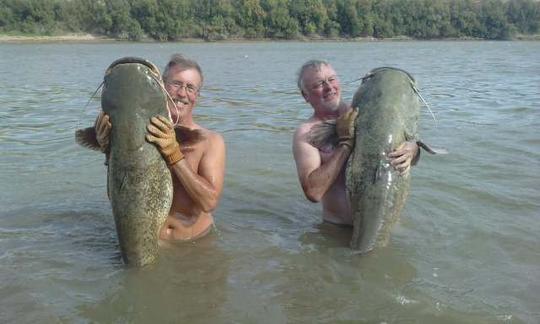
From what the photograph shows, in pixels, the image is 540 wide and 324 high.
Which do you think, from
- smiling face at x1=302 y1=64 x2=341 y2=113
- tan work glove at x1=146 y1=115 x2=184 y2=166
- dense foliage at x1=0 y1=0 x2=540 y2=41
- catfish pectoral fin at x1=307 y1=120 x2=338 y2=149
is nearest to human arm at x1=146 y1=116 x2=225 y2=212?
tan work glove at x1=146 y1=115 x2=184 y2=166

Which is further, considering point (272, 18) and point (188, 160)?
point (272, 18)

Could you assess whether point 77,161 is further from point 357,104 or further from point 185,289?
point 357,104

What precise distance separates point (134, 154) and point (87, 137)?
367 millimetres

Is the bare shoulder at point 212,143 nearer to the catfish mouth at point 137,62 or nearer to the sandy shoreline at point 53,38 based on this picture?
the catfish mouth at point 137,62

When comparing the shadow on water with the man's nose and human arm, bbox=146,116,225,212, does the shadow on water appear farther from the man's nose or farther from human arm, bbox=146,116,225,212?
the man's nose

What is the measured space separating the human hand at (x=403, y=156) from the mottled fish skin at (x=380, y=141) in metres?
0.03

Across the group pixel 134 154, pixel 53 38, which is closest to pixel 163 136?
pixel 134 154

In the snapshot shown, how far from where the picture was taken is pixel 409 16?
83.1 meters

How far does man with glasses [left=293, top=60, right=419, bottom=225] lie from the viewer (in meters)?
3.51

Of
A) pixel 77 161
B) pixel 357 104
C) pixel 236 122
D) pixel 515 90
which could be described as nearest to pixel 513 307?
pixel 357 104

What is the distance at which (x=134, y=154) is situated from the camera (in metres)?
3.03

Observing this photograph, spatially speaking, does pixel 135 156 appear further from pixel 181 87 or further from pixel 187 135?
pixel 181 87

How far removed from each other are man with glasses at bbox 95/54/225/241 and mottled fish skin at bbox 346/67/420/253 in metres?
0.91

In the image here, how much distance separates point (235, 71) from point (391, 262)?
18.7 meters
